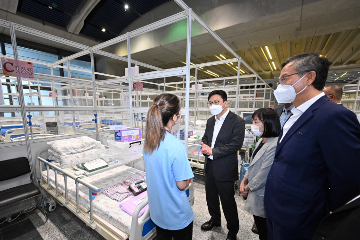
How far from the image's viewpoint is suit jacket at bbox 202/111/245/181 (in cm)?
176

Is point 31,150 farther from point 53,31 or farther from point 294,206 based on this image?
point 53,31

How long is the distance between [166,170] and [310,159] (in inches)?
36.6

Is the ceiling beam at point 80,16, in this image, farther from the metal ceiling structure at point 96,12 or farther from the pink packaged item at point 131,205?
the pink packaged item at point 131,205

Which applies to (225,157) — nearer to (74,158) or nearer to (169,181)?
(169,181)

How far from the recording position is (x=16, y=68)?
1.94 m

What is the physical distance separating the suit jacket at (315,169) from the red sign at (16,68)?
3.19 metres

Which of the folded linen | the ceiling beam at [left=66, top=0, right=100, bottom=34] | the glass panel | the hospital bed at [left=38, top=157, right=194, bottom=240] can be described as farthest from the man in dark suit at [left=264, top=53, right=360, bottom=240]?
the glass panel

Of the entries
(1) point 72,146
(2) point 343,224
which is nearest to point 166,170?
(2) point 343,224

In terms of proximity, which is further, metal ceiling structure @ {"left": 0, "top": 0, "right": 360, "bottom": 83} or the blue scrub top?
metal ceiling structure @ {"left": 0, "top": 0, "right": 360, "bottom": 83}

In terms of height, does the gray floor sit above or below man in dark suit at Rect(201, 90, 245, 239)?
below

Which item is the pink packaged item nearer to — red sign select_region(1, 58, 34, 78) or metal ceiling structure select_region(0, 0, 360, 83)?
red sign select_region(1, 58, 34, 78)

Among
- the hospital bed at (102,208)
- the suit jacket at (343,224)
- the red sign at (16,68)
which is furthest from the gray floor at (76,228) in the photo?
the red sign at (16,68)

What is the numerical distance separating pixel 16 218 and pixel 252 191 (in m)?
3.46

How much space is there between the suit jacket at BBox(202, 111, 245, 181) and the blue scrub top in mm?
763
